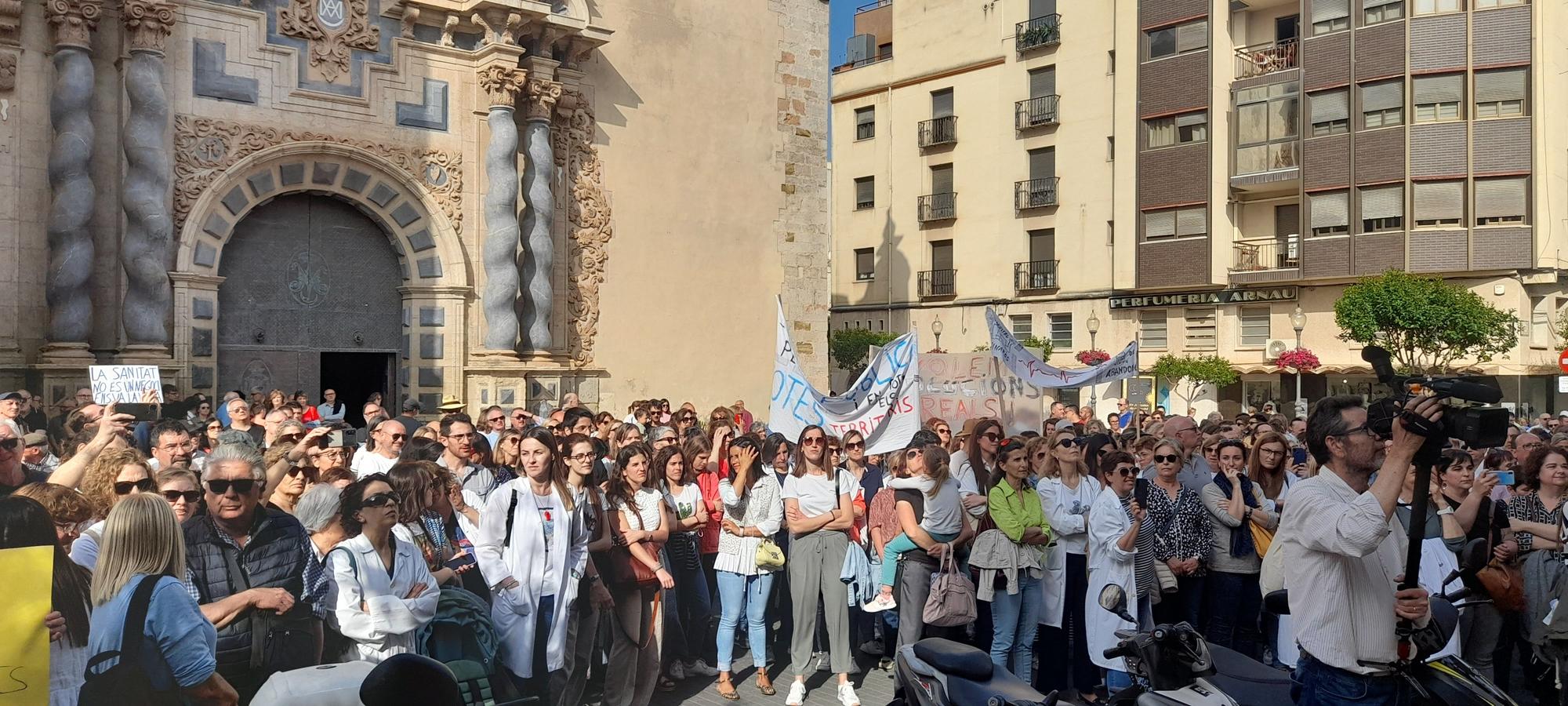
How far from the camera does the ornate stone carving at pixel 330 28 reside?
54.0 ft

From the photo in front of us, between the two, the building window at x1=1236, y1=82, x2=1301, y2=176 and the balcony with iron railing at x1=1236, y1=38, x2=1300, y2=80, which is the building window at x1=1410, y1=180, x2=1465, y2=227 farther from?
the balcony with iron railing at x1=1236, y1=38, x2=1300, y2=80

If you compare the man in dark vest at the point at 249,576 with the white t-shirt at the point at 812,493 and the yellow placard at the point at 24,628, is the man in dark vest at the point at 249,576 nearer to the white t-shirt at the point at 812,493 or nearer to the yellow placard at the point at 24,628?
the yellow placard at the point at 24,628

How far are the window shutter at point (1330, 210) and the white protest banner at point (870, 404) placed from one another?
24.3m

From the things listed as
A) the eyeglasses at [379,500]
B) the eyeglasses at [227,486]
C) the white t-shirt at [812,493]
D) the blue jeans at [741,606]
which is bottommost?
the blue jeans at [741,606]

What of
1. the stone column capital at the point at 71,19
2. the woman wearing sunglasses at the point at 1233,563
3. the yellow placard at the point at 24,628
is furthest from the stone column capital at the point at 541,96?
the yellow placard at the point at 24,628

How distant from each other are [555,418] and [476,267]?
6.71 metres

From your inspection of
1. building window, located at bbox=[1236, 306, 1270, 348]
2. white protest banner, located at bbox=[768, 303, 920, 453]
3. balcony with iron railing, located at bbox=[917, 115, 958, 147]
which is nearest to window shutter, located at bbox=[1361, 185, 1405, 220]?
building window, located at bbox=[1236, 306, 1270, 348]

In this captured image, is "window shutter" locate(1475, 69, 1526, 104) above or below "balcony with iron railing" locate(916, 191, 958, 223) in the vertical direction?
above

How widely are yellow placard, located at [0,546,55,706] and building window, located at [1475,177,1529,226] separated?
33030mm

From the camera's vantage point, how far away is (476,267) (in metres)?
18.2

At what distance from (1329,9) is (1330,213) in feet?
18.0

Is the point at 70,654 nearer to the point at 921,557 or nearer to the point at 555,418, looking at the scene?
the point at 921,557

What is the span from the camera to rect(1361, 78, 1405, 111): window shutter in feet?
103

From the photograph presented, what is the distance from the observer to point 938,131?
1606 inches
